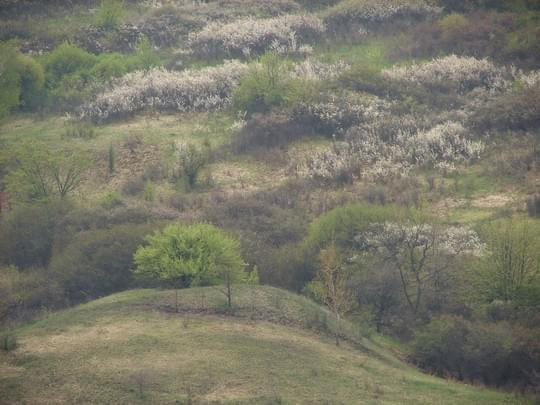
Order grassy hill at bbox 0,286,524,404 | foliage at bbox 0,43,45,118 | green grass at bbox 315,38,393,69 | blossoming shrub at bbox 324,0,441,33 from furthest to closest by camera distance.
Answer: blossoming shrub at bbox 324,0,441,33
green grass at bbox 315,38,393,69
foliage at bbox 0,43,45,118
grassy hill at bbox 0,286,524,404

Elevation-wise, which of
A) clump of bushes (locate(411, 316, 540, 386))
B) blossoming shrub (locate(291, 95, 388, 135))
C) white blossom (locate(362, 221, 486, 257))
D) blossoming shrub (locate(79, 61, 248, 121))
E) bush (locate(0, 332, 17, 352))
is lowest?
clump of bushes (locate(411, 316, 540, 386))

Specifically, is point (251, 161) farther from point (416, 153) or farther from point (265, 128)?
point (416, 153)

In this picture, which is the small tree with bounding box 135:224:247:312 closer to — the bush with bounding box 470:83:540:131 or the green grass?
the bush with bounding box 470:83:540:131

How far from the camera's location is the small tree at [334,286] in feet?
130

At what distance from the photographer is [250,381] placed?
34.4 metres

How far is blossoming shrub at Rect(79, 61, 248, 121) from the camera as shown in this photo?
68188 millimetres

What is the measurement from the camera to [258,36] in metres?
77.4

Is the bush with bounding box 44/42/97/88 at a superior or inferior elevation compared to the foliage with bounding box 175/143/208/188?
superior

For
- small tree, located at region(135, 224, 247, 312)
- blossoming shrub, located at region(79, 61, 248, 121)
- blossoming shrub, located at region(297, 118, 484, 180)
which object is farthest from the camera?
blossoming shrub, located at region(79, 61, 248, 121)

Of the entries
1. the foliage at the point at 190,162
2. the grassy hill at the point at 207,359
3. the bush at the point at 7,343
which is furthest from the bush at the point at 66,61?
the bush at the point at 7,343

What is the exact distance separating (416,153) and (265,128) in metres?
9.50

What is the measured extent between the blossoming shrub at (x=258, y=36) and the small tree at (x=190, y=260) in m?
33.4

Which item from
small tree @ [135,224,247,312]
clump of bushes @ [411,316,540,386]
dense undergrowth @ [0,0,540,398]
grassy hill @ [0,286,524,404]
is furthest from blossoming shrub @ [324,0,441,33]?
clump of bushes @ [411,316,540,386]

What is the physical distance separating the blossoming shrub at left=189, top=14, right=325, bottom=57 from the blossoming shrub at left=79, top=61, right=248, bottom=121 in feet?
20.7
